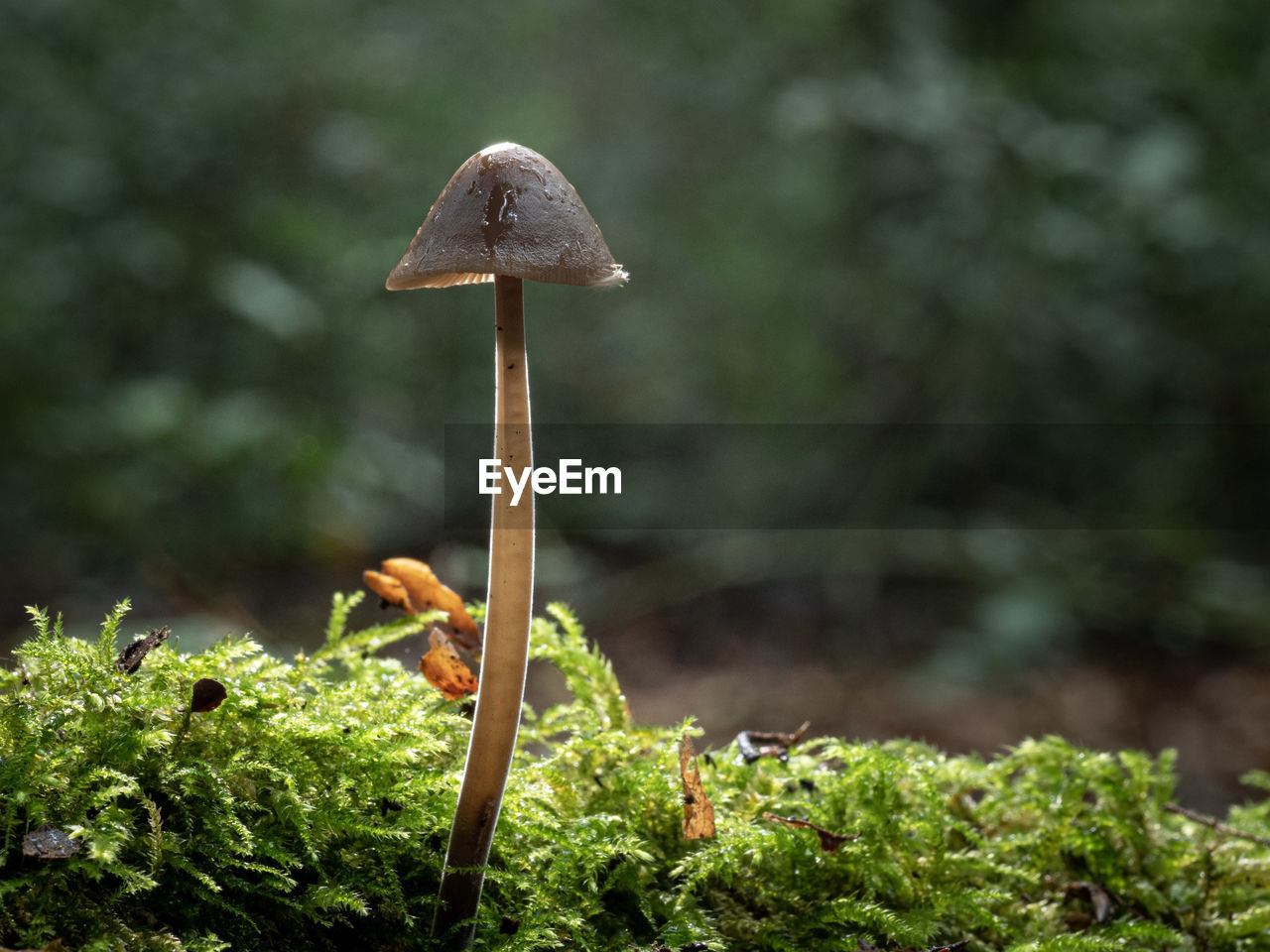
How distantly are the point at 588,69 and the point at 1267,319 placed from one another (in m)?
4.53

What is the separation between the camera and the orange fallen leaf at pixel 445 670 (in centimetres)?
167

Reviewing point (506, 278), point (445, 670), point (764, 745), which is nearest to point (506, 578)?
point (506, 278)

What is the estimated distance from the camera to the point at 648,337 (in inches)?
255

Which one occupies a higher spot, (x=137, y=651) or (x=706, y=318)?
(x=706, y=318)

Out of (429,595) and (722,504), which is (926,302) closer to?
(722,504)

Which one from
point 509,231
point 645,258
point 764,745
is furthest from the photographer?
point 645,258

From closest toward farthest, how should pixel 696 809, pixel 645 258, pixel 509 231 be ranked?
1. pixel 509 231
2. pixel 696 809
3. pixel 645 258

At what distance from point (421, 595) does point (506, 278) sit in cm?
95

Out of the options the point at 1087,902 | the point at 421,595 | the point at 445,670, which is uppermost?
the point at 421,595

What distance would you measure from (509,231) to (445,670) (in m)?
0.88

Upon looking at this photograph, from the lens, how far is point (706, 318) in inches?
252

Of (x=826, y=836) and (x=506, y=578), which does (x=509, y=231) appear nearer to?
(x=506, y=578)

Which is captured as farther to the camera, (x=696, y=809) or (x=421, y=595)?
(x=421, y=595)

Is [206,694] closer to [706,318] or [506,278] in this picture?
[506,278]
